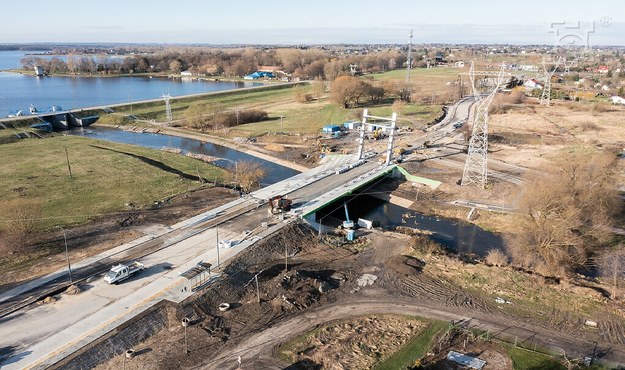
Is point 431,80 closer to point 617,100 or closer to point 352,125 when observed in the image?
point 617,100

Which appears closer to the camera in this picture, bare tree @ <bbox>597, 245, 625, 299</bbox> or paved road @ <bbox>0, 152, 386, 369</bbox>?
paved road @ <bbox>0, 152, 386, 369</bbox>

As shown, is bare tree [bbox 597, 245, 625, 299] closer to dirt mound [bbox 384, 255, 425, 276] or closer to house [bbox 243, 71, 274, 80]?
dirt mound [bbox 384, 255, 425, 276]

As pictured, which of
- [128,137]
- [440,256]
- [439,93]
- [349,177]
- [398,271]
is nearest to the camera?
[398,271]

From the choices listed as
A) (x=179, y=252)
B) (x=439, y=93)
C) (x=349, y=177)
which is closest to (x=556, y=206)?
(x=349, y=177)

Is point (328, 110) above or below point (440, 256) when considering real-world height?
above

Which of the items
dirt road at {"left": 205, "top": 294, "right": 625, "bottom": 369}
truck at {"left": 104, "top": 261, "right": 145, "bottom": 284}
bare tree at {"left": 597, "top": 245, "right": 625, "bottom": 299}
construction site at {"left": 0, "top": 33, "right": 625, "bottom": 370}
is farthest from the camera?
bare tree at {"left": 597, "top": 245, "right": 625, "bottom": 299}

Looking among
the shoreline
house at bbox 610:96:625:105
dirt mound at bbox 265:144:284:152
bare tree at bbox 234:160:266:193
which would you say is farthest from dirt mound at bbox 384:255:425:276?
house at bbox 610:96:625:105

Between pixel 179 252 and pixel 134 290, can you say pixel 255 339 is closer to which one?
pixel 134 290

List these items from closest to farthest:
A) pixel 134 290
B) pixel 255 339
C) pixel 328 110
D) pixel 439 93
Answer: pixel 255 339 → pixel 134 290 → pixel 328 110 → pixel 439 93

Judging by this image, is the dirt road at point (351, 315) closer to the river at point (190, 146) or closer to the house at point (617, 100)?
the river at point (190, 146)
